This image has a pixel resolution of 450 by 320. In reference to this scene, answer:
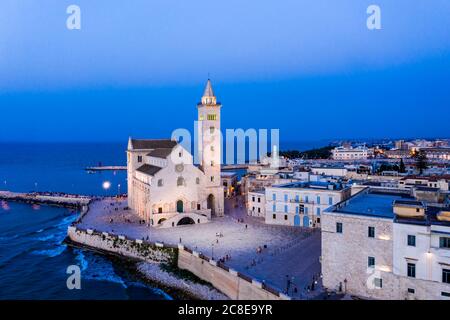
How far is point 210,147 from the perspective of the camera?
54.2 metres

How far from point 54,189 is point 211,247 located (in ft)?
244

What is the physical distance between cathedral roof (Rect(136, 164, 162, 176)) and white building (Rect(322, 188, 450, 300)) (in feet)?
86.0

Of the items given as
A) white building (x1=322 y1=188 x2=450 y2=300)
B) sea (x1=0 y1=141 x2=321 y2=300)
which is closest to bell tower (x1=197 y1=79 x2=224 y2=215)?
sea (x1=0 y1=141 x2=321 y2=300)

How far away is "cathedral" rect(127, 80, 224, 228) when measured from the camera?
48812 mm

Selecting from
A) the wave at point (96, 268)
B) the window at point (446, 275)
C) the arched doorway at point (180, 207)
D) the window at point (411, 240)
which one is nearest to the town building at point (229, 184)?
the arched doorway at point (180, 207)

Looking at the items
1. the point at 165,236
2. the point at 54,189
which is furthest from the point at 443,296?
the point at 54,189

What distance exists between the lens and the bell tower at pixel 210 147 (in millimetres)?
53513

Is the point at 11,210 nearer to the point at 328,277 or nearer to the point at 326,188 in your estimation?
the point at 326,188

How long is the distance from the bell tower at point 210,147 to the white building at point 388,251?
25601 millimetres

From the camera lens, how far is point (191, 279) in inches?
1382

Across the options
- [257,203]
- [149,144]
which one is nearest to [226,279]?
[257,203]

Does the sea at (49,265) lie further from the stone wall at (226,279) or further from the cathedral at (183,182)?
the cathedral at (183,182)

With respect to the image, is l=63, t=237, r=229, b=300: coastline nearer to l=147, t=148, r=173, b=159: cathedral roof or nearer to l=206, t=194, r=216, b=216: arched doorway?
l=147, t=148, r=173, b=159: cathedral roof

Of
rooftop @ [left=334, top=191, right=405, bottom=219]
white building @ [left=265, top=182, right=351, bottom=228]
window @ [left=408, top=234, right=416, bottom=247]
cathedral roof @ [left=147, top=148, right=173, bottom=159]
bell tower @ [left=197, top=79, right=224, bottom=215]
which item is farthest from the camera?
bell tower @ [left=197, top=79, right=224, bottom=215]
